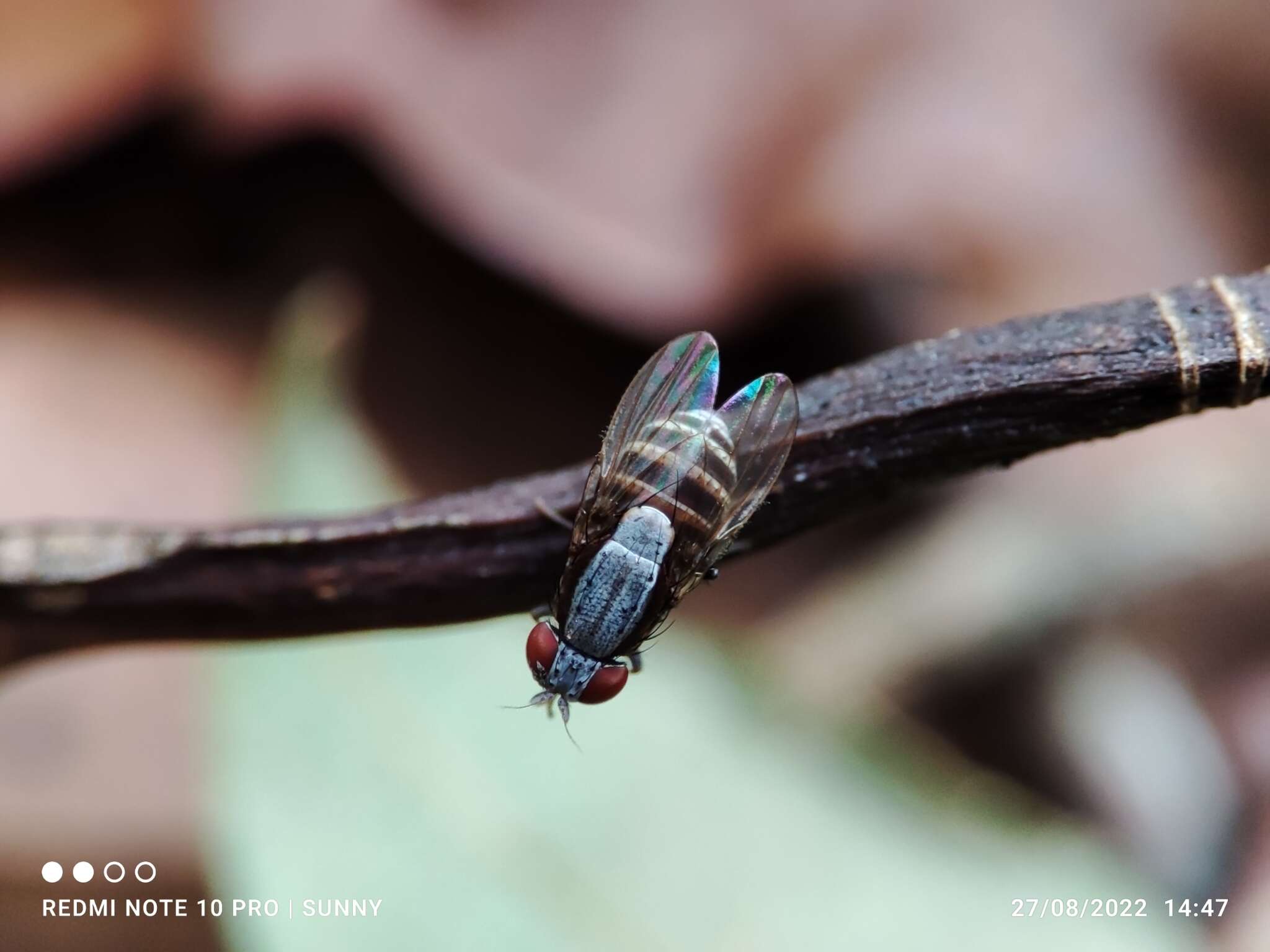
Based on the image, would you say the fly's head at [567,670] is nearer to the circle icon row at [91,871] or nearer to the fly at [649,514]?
the fly at [649,514]

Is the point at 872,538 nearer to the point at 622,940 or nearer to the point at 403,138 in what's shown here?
the point at 622,940

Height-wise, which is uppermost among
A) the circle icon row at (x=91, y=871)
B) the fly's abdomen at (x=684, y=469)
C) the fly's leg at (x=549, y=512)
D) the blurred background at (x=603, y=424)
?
the fly's leg at (x=549, y=512)

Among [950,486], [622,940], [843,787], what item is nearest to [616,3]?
[950,486]

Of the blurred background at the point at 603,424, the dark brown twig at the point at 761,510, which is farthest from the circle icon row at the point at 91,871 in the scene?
the dark brown twig at the point at 761,510

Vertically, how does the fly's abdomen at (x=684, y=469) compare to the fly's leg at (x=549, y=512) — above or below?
below

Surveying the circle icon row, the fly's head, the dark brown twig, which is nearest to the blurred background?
the circle icon row

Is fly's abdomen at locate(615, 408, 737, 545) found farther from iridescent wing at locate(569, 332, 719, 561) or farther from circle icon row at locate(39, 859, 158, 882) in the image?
circle icon row at locate(39, 859, 158, 882)
